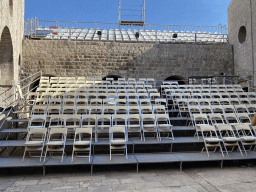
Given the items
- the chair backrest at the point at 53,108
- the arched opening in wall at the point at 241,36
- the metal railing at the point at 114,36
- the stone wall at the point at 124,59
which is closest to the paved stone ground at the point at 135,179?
the chair backrest at the point at 53,108

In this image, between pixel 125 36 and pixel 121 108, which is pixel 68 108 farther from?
pixel 125 36

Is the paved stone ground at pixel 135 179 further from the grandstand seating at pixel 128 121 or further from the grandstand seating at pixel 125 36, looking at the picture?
the grandstand seating at pixel 125 36

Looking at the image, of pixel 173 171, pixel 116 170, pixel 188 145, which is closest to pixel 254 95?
pixel 188 145

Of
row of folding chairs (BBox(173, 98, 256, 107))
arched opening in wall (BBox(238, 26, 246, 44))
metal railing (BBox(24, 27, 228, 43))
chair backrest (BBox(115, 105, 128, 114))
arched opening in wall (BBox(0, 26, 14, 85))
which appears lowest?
chair backrest (BBox(115, 105, 128, 114))

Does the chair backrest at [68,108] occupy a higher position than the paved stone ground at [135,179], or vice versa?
the chair backrest at [68,108]

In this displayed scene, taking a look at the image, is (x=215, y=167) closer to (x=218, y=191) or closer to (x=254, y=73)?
(x=218, y=191)

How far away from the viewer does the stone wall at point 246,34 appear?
936cm

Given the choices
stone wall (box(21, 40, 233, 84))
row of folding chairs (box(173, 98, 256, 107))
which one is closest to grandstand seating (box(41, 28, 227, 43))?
stone wall (box(21, 40, 233, 84))

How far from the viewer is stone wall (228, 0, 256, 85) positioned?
9363 millimetres

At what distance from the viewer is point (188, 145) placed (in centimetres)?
601

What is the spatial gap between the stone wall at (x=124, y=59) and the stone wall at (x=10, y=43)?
1.17m

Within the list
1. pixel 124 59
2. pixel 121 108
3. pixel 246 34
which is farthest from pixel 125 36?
pixel 121 108

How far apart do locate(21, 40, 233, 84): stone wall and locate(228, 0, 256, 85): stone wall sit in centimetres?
57

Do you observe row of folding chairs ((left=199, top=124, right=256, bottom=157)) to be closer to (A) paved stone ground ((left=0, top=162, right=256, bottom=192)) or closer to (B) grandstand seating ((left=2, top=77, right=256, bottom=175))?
(B) grandstand seating ((left=2, top=77, right=256, bottom=175))
